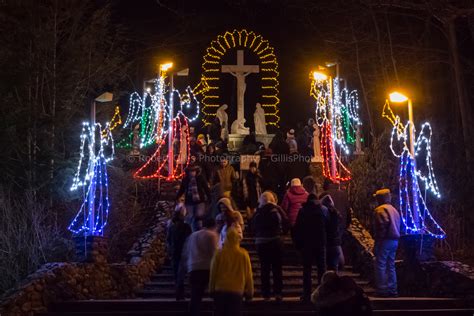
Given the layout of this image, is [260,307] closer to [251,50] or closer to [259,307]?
[259,307]

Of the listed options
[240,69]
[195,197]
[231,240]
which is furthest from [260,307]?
[240,69]

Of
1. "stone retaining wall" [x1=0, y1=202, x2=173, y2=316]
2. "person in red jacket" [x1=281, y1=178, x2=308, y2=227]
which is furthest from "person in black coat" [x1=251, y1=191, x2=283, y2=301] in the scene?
"stone retaining wall" [x1=0, y1=202, x2=173, y2=316]

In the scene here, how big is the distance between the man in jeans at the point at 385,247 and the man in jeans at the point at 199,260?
371 centimetres

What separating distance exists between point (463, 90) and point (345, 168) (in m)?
4.55

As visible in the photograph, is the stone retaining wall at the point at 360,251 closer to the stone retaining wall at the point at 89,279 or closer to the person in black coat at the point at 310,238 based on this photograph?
the person in black coat at the point at 310,238

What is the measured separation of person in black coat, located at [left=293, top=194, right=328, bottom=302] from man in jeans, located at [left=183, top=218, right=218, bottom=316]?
5.78ft

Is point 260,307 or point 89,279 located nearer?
point 260,307

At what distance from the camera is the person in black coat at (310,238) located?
32.8ft

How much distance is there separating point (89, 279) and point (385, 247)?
17.3 ft

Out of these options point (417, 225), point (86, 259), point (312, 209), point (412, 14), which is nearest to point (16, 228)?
point (86, 259)

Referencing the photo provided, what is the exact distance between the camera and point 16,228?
13453 millimetres

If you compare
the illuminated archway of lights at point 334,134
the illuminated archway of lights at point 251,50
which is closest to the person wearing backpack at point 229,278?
the illuminated archway of lights at point 334,134

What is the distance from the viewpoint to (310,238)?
32.7 ft

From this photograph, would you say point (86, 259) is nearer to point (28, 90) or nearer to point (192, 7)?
point (28, 90)
